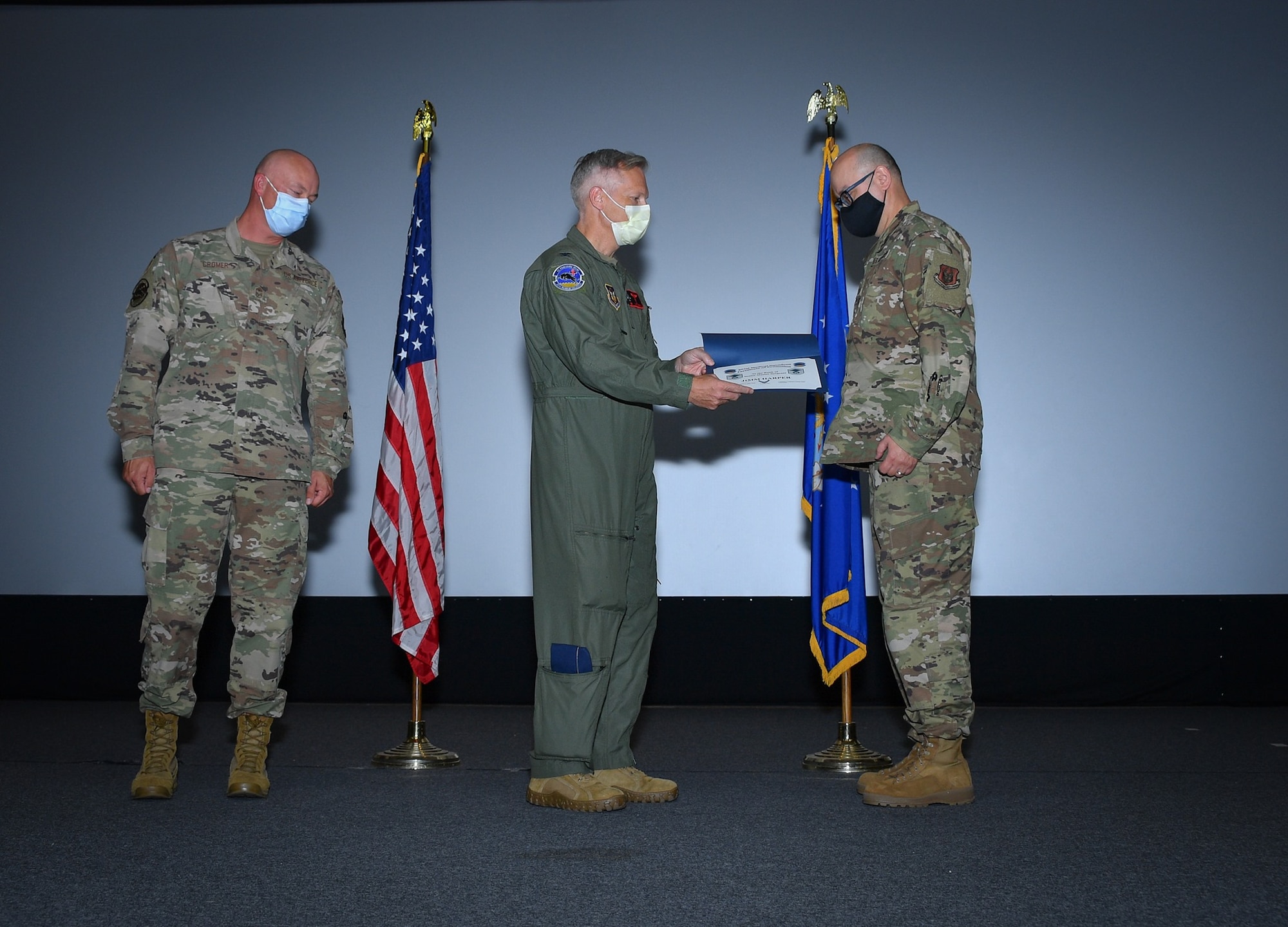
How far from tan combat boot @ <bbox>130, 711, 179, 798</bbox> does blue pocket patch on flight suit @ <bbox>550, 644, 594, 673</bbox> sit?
927mm

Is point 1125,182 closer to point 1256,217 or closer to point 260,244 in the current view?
point 1256,217

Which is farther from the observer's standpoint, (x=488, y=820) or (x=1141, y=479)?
(x=1141, y=479)

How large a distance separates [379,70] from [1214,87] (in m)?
3.40

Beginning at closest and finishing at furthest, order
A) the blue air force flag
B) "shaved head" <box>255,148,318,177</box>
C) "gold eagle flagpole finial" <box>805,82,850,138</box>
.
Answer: "shaved head" <box>255,148,318,177</box> → the blue air force flag → "gold eagle flagpole finial" <box>805,82,850,138</box>

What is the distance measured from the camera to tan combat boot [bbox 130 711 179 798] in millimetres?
2531

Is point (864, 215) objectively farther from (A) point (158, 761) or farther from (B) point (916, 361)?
(A) point (158, 761)

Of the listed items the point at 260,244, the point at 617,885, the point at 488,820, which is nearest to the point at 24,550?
the point at 260,244

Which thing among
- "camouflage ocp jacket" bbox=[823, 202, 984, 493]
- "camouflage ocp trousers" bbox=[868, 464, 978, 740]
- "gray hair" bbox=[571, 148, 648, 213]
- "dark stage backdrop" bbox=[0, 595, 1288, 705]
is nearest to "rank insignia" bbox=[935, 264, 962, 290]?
"camouflage ocp jacket" bbox=[823, 202, 984, 493]

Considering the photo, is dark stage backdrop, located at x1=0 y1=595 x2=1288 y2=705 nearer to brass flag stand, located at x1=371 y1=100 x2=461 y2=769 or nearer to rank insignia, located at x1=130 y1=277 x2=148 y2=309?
brass flag stand, located at x1=371 y1=100 x2=461 y2=769

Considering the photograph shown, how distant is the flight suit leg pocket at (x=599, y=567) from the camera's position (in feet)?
8.34

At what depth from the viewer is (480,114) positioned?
4445 mm

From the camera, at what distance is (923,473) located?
2.55 metres

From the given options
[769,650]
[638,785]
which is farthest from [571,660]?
[769,650]

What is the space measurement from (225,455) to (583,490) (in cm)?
85
